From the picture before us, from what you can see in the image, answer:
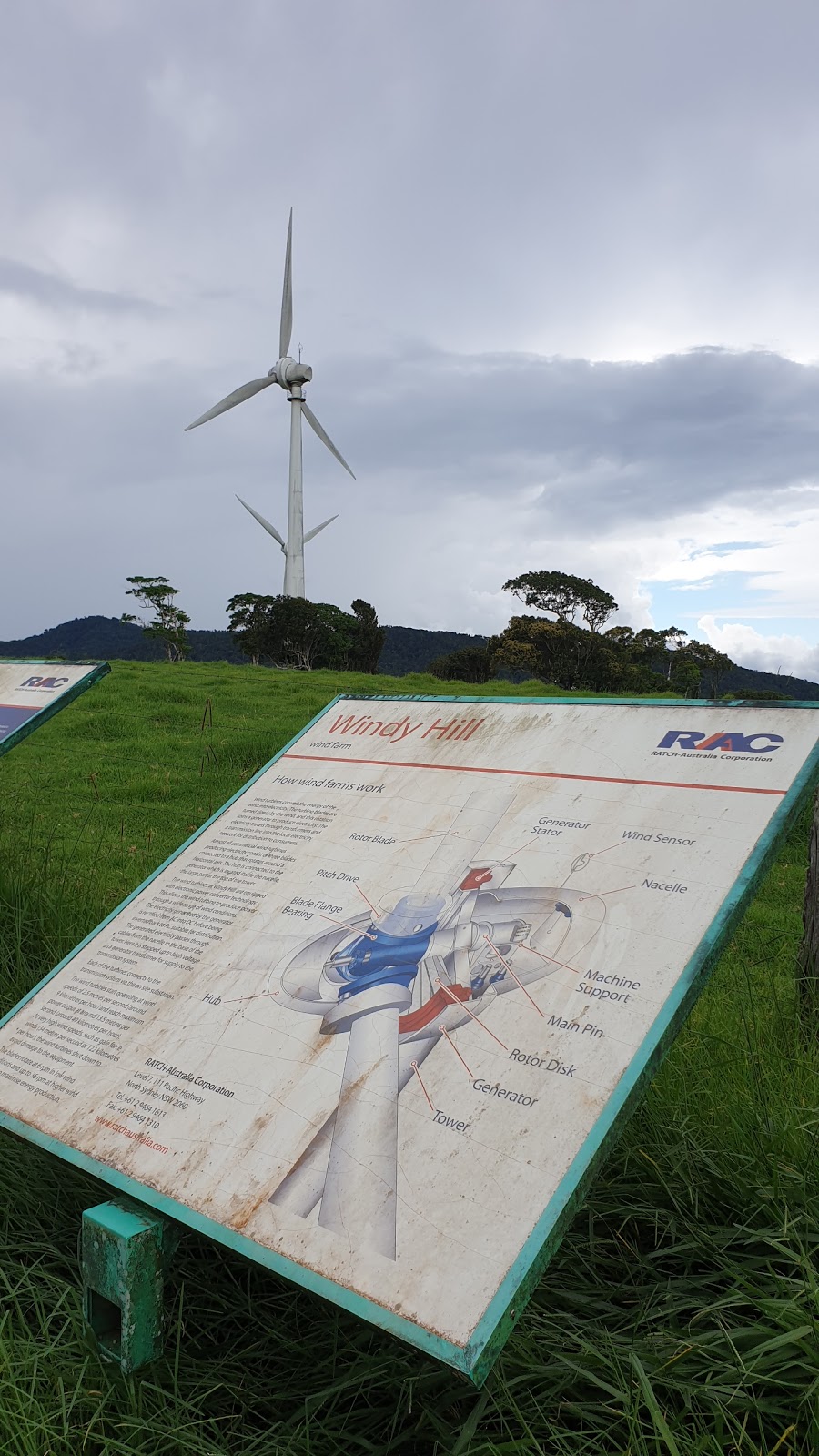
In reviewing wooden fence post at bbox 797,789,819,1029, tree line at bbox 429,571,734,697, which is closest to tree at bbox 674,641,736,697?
tree line at bbox 429,571,734,697

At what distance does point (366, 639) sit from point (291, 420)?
12978 millimetres

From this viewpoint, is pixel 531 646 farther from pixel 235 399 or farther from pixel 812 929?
pixel 812 929

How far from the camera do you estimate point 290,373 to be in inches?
1398

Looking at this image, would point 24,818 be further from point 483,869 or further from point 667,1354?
point 667,1354

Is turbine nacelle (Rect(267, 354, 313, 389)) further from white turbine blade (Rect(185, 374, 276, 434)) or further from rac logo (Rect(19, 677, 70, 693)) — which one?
rac logo (Rect(19, 677, 70, 693))

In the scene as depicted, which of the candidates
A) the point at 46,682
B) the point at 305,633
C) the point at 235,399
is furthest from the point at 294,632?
the point at 46,682

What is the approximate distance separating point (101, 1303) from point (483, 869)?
46.3 inches

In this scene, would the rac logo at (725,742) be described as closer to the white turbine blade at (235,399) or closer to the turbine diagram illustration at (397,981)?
the turbine diagram illustration at (397,981)

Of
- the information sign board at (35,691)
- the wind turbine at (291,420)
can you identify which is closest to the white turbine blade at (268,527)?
the wind turbine at (291,420)

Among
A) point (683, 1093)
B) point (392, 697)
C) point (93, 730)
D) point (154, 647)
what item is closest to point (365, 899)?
point (392, 697)

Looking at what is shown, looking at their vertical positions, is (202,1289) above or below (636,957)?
below

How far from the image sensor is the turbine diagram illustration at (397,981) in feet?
5.67

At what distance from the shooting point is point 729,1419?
1741mm

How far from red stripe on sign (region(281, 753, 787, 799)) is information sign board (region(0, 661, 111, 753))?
1339 millimetres
